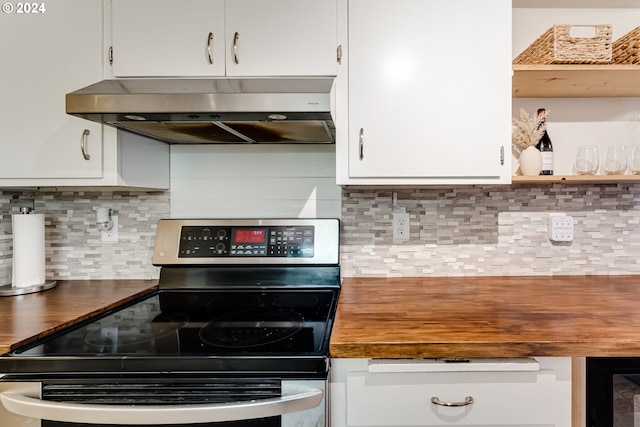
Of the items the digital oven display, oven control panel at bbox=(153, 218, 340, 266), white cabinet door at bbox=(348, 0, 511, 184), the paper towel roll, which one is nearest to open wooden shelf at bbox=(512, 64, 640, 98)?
white cabinet door at bbox=(348, 0, 511, 184)

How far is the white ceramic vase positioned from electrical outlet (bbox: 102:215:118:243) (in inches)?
65.3

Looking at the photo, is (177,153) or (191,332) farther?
(177,153)

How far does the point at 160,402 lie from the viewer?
2.91 ft

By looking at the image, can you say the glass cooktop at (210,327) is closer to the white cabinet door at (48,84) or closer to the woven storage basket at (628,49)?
the white cabinet door at (48,84)

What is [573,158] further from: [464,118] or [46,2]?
[46,2]

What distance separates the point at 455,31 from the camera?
1.31 meters

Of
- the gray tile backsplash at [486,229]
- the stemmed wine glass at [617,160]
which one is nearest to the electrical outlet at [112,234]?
the gray tile backsplash at [486,229]

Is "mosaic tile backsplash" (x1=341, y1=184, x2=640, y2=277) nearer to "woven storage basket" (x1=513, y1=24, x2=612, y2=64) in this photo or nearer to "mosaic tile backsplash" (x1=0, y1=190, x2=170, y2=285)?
"woven storage basket" (x1=513, y1=24, x2=612, y2=64)

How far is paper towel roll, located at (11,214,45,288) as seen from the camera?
57.1 inches

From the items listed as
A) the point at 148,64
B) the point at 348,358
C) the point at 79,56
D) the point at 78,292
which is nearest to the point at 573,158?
the point at 348,358

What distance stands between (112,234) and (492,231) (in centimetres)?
160

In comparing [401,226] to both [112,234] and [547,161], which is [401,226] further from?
[112,234]

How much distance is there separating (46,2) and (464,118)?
1.45 m

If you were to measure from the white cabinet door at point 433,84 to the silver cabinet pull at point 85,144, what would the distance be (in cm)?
89
